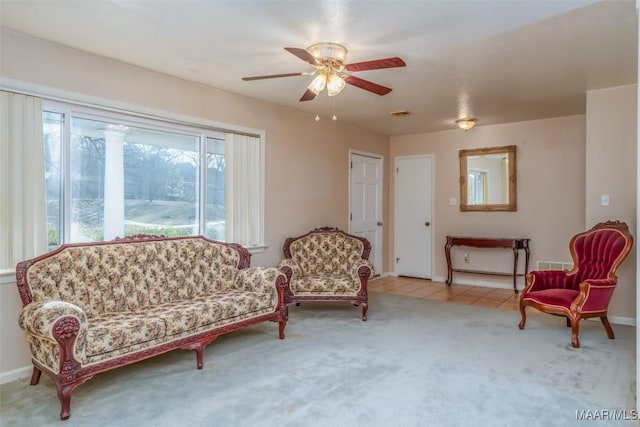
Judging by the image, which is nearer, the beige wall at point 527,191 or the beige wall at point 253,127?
the beige wall at point 253,127

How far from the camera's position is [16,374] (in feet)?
9.57

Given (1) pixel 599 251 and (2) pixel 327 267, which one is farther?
(2) pixel 327 267

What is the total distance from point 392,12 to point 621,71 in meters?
2.52

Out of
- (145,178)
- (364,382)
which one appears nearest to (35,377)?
(145,178)

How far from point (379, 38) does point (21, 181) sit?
9.14 feet

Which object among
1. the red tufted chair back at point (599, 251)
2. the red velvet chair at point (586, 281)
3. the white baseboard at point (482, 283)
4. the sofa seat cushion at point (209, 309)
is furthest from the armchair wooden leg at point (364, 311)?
the white baseboard at point (482, 283)

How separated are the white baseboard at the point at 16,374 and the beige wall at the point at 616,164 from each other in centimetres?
529

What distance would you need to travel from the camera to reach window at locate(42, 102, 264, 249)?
126 inches

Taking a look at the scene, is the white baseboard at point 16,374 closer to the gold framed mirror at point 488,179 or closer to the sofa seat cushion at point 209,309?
the sofa seat cushion at point 209,309

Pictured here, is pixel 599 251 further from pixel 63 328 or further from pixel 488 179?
pixel 63 328

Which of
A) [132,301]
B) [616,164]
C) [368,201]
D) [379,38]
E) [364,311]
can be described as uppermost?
[379,38]

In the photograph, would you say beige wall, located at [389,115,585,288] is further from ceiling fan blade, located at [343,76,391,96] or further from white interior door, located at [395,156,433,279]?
ceiling fan blade, located at [343,76,391,96]

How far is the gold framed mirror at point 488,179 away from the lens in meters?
5.98

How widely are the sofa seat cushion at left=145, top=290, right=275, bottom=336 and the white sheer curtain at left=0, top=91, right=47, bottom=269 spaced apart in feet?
3.28
